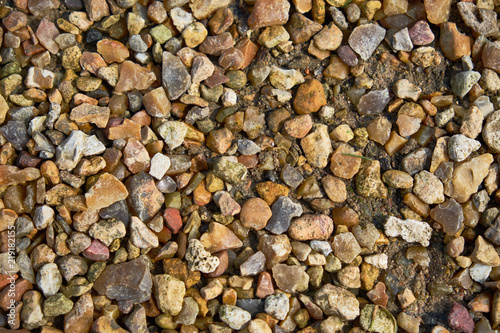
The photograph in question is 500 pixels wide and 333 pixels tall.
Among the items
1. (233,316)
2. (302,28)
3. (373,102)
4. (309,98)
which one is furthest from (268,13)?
(233,316)

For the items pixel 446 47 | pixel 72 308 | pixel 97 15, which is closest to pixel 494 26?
pixel 446 47

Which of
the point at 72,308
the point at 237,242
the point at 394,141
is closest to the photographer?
the point at 72,308

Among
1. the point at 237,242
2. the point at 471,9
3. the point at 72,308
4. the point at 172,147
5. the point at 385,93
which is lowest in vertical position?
the point at 72,308

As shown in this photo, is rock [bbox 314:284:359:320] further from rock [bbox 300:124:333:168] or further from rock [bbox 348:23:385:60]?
rock [bbox 348:23:385:60]

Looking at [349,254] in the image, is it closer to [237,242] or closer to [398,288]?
[398,288]

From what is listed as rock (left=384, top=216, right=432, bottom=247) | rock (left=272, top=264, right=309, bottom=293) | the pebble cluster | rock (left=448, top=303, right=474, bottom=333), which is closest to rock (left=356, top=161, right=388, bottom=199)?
the pebble cluster

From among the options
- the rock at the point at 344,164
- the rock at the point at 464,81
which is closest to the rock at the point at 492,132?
the rock at the point at 464,81

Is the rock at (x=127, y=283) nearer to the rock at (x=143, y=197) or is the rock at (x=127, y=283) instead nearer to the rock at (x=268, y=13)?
the rock at (x=143, y=197)
